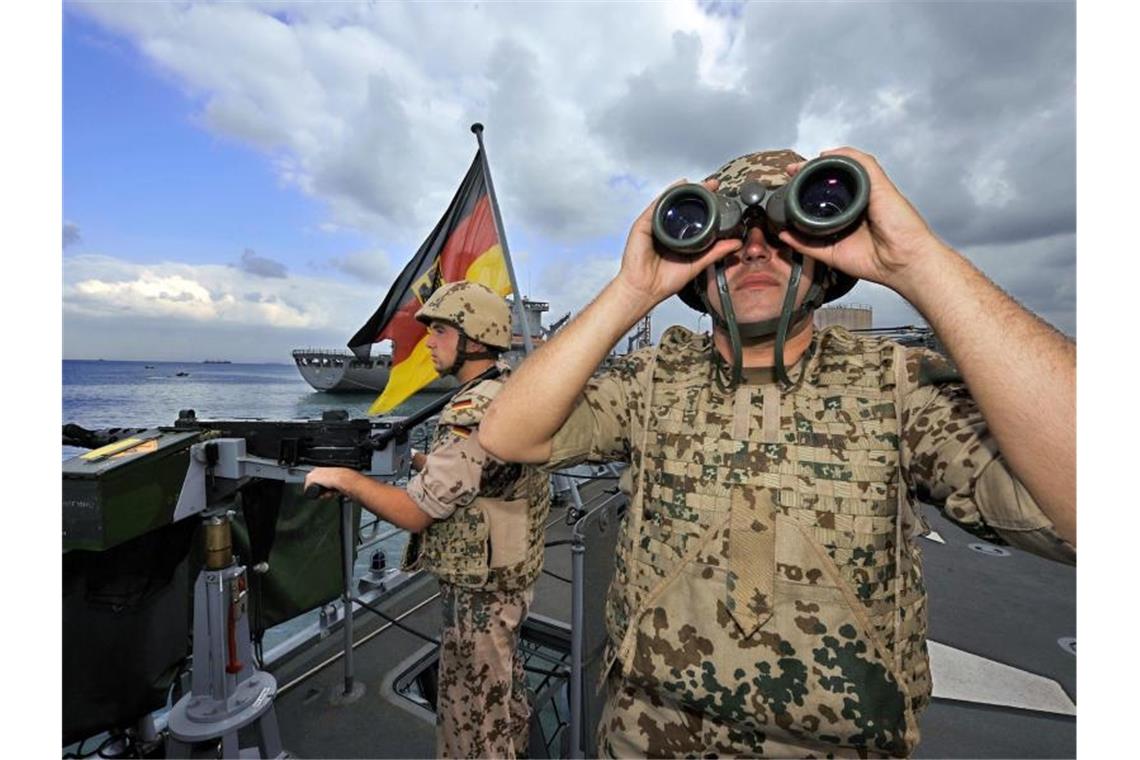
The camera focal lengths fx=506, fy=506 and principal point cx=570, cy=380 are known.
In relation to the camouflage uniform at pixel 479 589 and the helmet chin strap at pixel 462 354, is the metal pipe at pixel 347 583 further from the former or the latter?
the helmet chin strap at pixel 462 354

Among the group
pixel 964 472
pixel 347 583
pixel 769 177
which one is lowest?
pixel 347 583

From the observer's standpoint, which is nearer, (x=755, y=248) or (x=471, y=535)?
(x=755, y=248)

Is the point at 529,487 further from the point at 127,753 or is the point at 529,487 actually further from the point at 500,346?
the point at 127,753

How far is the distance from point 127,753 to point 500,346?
275 cm

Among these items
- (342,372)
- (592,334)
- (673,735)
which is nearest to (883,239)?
(592,334)

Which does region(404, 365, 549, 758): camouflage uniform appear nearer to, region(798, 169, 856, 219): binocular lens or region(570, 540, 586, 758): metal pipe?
region(570, 540, 586, 758): metal pipe

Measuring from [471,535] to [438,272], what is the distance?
3789mm

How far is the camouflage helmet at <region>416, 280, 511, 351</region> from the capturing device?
104 inches

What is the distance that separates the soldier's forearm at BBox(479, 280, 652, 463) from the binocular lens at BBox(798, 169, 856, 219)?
44 cm

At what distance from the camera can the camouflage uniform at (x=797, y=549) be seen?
1164 millimetres

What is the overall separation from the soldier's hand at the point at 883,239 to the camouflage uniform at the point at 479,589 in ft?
5.23

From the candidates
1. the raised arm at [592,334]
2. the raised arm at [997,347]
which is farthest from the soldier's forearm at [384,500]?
the raised arm at [997,347]

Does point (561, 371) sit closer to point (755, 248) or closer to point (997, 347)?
point (755, 248)

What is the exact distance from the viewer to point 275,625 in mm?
3041
